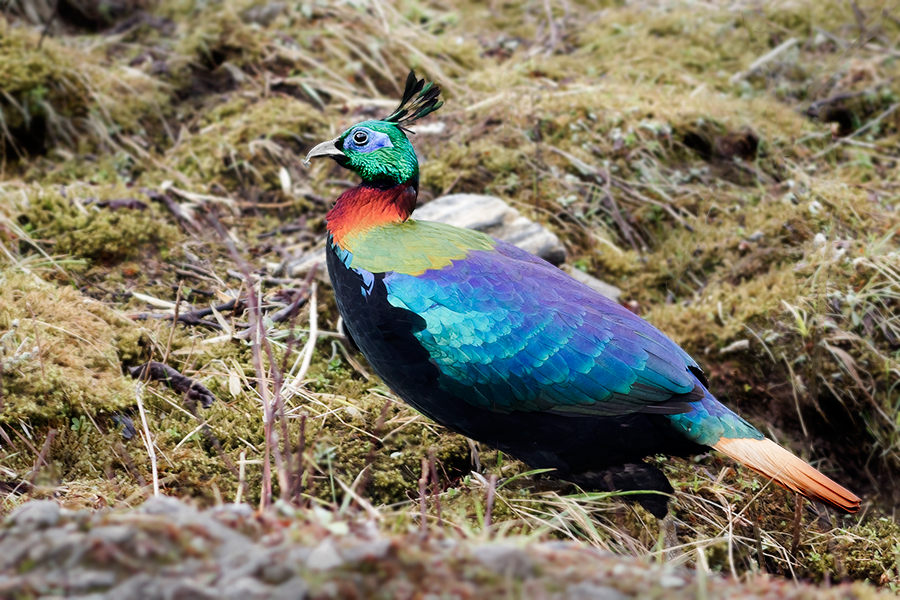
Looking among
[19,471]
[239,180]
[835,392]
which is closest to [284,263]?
[239,180]

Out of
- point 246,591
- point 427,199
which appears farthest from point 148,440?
point 427,199

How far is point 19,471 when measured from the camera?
2.64 m

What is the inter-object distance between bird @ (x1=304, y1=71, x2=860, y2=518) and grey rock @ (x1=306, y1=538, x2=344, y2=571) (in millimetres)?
1195

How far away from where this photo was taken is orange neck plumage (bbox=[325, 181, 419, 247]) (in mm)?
2926

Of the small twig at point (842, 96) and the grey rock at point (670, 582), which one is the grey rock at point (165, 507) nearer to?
the grey rock at point (670, 582)

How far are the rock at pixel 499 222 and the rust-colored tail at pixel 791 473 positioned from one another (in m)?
1.61

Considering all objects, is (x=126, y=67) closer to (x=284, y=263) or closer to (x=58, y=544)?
(x=284, y=263)

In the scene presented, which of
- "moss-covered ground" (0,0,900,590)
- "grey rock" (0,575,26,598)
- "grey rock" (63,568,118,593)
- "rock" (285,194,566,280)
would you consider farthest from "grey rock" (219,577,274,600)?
"rock" (285,194,566,280)

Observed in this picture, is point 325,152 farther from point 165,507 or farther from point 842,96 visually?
point 842,96

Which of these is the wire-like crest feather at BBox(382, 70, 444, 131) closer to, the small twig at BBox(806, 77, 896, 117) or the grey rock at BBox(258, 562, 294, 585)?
the grey rock at BBox(258, 562, 294, 585)

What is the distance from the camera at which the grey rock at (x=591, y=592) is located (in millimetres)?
1458

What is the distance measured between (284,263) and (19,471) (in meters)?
1.74

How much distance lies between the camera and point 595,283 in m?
4.12

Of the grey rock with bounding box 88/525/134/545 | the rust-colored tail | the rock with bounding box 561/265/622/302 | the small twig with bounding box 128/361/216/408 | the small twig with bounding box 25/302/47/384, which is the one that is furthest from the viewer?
the rock with bounding box 561/265/622/302
